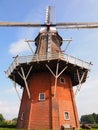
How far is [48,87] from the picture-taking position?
18.2m

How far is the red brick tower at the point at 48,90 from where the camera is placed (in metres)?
16.9

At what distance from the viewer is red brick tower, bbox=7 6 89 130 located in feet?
55.4

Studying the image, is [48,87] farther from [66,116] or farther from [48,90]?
[66,116]

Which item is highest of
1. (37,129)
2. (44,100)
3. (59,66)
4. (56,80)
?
(59,66)

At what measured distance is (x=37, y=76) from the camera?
755 inches

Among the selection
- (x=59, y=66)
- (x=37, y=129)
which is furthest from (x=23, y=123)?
(x=59, y=66)

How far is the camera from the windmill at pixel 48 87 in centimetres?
1694

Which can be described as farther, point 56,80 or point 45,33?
point 45,33

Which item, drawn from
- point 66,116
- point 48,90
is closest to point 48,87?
point 48,90

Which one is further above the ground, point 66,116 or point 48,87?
point 48,87

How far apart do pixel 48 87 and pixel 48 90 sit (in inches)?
12.4

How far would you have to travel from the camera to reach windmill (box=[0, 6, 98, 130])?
16.9 meters

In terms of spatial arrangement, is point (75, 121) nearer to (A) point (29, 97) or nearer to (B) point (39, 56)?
(A) point (29, 97)

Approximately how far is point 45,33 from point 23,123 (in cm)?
1014
